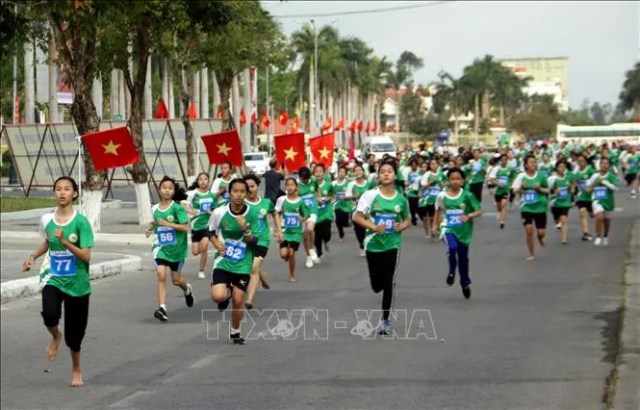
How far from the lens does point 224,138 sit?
A: 22891mm

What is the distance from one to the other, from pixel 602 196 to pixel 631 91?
756 centimetres

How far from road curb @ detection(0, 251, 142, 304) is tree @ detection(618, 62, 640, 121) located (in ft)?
25.4

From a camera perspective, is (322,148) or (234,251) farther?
(322,148)

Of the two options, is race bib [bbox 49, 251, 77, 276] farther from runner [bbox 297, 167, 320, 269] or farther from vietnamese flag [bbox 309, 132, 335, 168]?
vietnamese flag [bbox 309, 132, 335, 168]

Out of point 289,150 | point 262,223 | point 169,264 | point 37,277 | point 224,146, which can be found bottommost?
point 37,277

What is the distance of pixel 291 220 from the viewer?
1759 centimetres

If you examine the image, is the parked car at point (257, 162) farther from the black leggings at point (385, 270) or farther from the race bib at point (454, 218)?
the black leggings at point (385, 270)

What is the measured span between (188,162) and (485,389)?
1126 inches

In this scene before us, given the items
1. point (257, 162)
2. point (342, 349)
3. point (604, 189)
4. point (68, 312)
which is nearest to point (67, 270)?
point (68, 312)

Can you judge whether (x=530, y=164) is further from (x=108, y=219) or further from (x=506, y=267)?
(x=108, y=219)

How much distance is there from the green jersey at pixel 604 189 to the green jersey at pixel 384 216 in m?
10.9

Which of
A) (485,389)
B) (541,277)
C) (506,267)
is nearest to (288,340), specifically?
(485,389)

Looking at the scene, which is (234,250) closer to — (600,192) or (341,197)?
(341,197)

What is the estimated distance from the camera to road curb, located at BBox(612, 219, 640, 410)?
27.8ft
